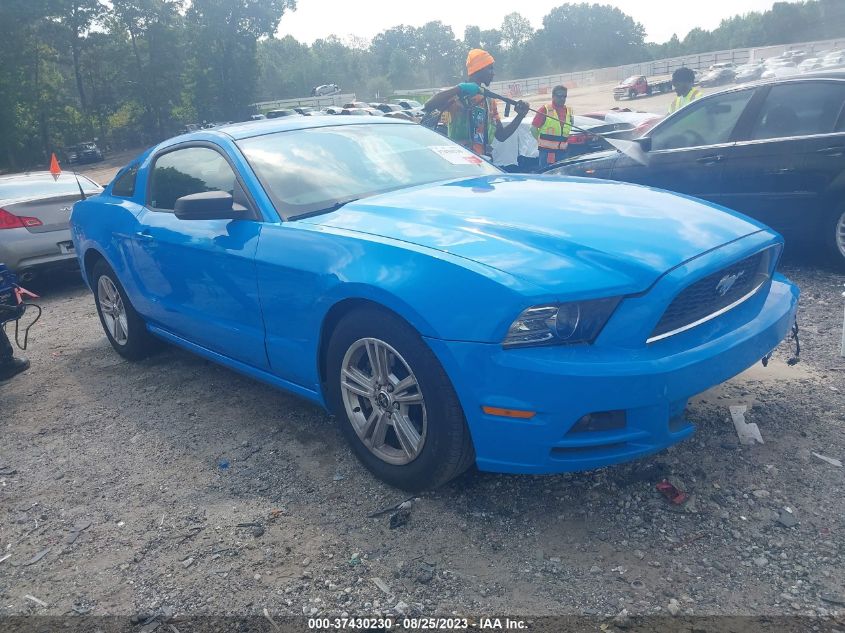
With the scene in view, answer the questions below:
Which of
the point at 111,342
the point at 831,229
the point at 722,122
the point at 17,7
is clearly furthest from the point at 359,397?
the point at 17,7

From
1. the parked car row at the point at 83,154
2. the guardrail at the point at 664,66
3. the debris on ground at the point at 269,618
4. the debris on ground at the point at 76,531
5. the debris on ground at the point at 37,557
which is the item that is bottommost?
the debris on ground at the point at 269,618

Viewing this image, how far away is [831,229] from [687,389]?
12.4 ft

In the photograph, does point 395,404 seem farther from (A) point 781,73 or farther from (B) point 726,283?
(A) point 781,73

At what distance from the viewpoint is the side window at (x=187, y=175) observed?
392 centimetres

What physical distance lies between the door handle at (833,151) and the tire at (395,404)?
4276 millimetres

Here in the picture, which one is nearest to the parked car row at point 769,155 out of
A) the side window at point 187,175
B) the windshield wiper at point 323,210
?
the windshield wiper at point 323,210

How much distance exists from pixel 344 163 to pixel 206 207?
815 mm

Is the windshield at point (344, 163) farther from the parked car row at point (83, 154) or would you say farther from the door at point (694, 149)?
the parked car row at point (83, 154)

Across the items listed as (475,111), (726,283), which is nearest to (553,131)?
(475,111)

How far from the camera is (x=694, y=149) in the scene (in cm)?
629

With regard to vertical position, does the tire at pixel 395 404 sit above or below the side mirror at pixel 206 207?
below

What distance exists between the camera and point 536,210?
3.17 metres

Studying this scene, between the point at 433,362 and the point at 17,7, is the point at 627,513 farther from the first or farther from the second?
the point at 17,7

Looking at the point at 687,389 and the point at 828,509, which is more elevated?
the point at 687,389
